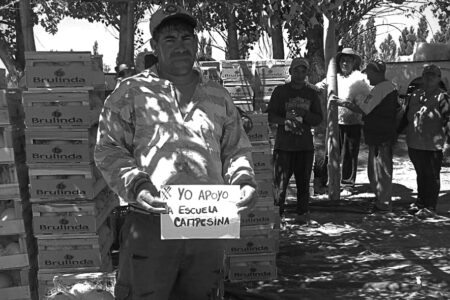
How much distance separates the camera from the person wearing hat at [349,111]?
26.9 ft

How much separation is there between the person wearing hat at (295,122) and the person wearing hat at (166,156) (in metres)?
3.76

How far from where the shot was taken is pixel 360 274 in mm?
5191

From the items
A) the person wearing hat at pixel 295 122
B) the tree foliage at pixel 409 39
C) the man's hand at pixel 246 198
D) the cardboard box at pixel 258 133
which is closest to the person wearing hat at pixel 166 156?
the man's hand at pixel 246 198

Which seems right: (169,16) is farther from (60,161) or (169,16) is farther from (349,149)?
(349,149)

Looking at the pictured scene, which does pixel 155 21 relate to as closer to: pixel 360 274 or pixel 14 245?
pixel 14 245

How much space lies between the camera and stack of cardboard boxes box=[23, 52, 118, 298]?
4.50 metres

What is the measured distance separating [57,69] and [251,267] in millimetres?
2343

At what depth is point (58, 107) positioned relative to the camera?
14.8 ft

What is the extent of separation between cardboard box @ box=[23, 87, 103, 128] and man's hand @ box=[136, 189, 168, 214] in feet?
7.31


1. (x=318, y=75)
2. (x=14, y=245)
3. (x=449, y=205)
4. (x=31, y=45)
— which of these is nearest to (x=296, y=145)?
(x=449, y=205)

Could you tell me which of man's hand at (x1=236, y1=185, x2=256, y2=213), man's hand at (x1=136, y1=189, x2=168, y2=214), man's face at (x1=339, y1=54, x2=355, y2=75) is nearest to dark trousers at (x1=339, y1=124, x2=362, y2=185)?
man's face at (x1=339, y1=54, x2=355, y2=75)

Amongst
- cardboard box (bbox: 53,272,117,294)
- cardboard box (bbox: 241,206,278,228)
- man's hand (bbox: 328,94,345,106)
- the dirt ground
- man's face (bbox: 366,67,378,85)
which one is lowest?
the dirt ground

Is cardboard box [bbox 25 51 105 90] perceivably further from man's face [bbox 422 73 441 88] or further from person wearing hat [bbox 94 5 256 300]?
man's face [bbox 422 73 441 88]

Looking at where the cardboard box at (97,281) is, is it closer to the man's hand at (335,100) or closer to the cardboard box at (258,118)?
the cardboard box at (258,118)
